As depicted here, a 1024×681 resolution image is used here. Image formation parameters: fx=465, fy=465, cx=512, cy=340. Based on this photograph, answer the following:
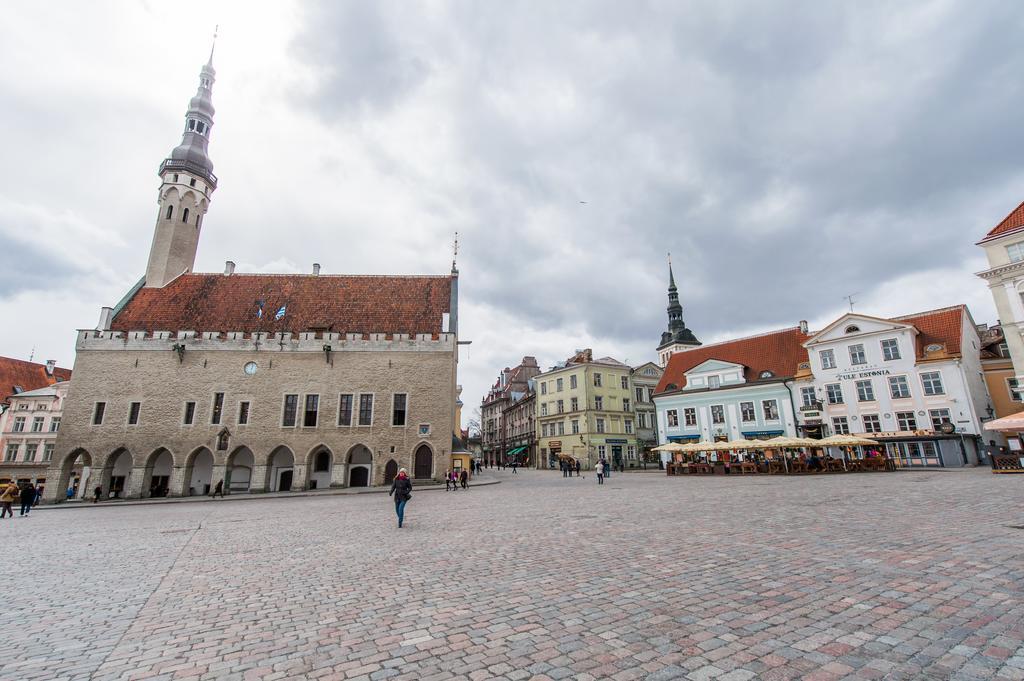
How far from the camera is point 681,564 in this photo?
661cm

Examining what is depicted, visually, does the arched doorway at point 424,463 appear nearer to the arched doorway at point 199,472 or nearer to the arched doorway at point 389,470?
the arched doorway at point 389,470

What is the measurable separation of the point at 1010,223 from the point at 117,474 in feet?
190

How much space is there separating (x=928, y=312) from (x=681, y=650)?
42.3 meters

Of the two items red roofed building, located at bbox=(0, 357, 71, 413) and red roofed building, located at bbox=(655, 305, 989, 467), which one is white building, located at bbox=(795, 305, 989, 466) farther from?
red roofed building, located at bbox=(0, 357, 71, 413)

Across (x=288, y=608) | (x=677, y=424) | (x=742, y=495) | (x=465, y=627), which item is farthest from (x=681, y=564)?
(x=677, y=424)

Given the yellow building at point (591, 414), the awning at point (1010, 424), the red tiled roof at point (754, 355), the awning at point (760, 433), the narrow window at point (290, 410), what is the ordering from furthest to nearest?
the yellow building at point (591, 414) → the red tiled roof at point (754, 355) → the awning at point (760, 433) → the narrow window at point (290, 410) → the awning at point (1010, 424)

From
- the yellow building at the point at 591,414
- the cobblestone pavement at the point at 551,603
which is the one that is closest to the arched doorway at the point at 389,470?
the cobblestone pavement at the point at 551,603

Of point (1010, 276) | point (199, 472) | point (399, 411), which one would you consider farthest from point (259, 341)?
point (1010, 276)

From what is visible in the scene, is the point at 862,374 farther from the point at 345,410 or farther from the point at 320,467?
the point at 320,467

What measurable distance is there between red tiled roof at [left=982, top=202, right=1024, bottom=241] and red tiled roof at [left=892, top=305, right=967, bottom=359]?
20.7 ft

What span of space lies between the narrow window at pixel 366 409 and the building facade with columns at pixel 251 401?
88 mm

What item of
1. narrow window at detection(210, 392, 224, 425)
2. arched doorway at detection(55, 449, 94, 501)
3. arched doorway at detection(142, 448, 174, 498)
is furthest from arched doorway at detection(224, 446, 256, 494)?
arched doorway at detection(55, 449, 94, 501)

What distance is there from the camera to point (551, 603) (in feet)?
17.0

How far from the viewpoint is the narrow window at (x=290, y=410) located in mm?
29734
